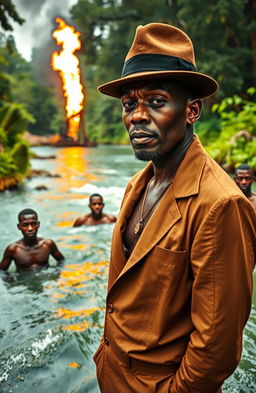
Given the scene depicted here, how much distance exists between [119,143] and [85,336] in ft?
189

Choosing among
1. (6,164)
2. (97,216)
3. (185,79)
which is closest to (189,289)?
(185,79)

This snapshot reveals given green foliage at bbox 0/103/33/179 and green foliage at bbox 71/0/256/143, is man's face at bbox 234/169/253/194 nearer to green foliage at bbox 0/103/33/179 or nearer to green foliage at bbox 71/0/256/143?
green foliage at bbox 0/103/33/179

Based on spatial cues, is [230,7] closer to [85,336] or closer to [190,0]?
[190,0]

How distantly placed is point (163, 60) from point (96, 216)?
302 inches

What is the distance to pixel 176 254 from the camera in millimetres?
1533

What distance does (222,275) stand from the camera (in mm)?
1432

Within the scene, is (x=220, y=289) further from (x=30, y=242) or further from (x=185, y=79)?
→ (x=30, y=242)

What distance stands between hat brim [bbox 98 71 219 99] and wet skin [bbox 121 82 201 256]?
4 centimetres

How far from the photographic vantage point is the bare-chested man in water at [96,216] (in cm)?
892

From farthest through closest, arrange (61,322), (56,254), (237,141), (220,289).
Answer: (237,141)
(56,254)
(61,322)
(220,289)

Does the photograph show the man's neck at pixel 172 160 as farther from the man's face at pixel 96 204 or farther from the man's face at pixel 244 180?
the man's face at pixel 96 204

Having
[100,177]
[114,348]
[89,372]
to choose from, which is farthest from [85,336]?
[100,177]

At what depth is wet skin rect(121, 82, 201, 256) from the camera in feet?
5.46

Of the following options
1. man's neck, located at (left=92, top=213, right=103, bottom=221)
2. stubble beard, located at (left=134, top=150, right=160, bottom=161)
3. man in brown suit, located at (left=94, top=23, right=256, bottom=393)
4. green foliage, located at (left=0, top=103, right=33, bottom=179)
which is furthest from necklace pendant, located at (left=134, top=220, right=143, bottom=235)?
green foliage, located at (left=0, top=103, right=33, bottom=179)
